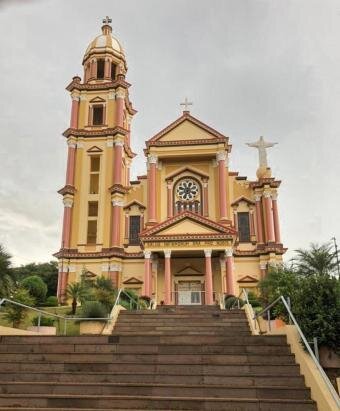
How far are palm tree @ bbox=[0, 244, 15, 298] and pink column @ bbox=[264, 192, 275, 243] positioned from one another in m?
18.8

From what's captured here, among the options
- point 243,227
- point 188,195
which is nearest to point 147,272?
point 188,195

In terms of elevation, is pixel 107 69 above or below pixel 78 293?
above

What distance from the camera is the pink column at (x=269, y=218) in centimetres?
3223

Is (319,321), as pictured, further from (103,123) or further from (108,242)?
(103,123)

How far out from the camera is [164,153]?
34.1m

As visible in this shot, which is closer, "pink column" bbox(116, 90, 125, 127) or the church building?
the church building

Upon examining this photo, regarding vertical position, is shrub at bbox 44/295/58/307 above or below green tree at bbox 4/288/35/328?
above

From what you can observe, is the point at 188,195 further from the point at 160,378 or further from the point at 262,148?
the point at 160,378

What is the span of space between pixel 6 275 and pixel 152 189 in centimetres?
1435

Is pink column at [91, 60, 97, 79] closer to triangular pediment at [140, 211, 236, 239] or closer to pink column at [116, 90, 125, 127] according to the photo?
pink column at [116, 90, 125, 127]

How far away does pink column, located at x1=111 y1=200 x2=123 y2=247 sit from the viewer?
32.9 m

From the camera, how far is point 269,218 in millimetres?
32688

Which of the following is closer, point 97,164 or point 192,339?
point 192,339

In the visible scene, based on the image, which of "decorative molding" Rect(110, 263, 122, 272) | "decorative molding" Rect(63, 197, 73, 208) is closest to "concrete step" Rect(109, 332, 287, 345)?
"decorative molding" Rect(110, 263, 122, 272)
